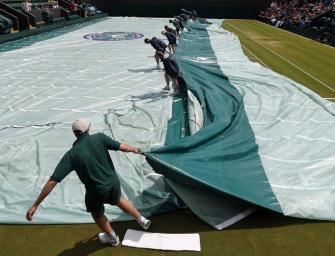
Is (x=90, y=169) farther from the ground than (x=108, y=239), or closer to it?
farther from the ground

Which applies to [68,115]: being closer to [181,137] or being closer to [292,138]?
[181,137]

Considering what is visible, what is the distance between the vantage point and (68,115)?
11305 mm

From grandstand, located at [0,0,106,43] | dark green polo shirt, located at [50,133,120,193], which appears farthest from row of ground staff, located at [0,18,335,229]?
grandstand, located at [0,0,106,43]

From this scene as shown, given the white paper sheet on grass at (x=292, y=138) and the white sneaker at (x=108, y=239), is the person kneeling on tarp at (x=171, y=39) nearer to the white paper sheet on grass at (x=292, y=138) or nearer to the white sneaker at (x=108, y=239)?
the white paper sheet on grass at (x=292, y=138)

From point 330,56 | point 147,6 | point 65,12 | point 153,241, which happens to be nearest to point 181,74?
point 153,241

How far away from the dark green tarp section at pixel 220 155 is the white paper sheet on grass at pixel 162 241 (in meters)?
0.96

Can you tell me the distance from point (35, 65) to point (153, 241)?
14.4 m

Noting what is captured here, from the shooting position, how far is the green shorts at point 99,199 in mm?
5342

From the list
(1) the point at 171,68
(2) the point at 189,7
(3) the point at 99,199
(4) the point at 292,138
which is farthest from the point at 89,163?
(2) the point at 189,7

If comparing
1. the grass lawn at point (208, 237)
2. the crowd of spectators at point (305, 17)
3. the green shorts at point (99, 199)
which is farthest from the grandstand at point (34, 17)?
the green shorts at point (99, 199)

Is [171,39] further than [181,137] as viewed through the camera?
Yes

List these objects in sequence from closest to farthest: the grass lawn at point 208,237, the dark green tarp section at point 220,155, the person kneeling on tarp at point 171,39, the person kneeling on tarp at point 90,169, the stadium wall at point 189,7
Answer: the person kneeling on tarp at point 90,169 < the grass lawn at point 208,237 < the dark green tarp section at point 220,155 < the person kneeling on tarp at point 171,39 < the stadium wall at point 189,7

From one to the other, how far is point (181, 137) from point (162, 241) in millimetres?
3717

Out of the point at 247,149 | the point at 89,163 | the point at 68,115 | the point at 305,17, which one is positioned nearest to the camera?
the point at 89,163
